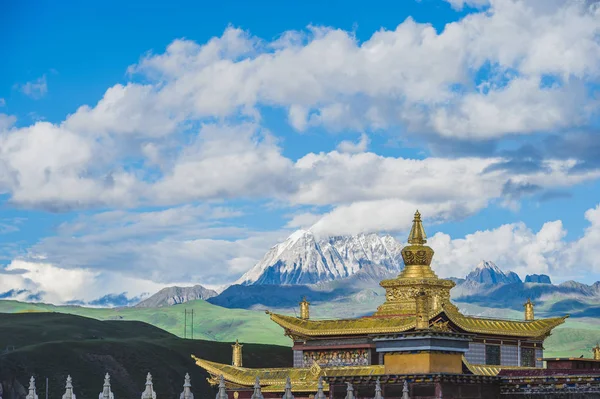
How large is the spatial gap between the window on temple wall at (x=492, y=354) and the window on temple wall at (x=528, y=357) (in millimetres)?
2122

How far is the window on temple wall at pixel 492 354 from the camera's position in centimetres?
5678

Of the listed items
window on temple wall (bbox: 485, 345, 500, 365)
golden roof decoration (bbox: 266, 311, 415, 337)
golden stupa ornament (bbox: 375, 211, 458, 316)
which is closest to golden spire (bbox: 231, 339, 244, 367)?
golden roof decoration (bbox: 266, 311, 415, 337)

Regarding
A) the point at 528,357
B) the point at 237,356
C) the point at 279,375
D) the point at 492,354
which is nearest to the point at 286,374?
the point at 279,375

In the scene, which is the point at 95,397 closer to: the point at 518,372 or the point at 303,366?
the point at 303,366

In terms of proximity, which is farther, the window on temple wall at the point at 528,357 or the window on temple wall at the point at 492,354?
the window on temple wall at the point at 528,357

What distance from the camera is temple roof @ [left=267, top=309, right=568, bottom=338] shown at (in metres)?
54.4

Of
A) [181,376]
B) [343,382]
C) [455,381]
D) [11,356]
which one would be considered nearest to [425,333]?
[455,381]

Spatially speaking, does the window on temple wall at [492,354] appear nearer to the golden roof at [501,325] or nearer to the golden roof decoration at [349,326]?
the golden roof at [501,325]

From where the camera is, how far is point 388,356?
4041 centimetres

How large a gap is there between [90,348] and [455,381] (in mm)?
164970

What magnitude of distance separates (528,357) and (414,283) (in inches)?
302

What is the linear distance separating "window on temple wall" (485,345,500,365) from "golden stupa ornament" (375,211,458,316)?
274 cm

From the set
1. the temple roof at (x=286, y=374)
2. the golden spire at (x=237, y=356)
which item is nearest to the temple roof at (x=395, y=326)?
the temple roof at (x=286, y=374)

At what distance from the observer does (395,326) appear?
179 feet
